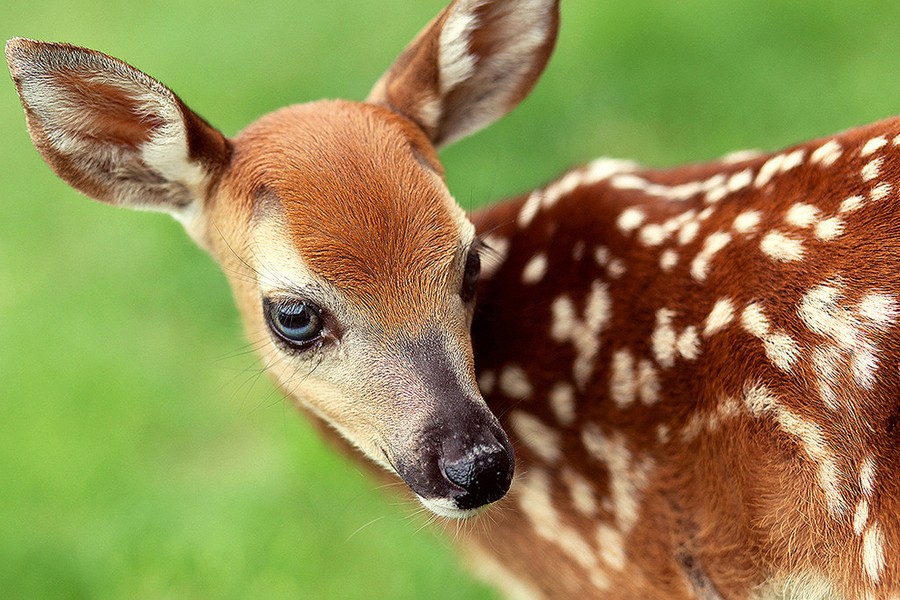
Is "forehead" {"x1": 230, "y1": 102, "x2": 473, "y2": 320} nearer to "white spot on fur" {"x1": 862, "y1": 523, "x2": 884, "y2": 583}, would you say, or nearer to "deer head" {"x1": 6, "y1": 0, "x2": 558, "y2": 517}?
"deer head" {"x1": 6, "y1": 0, "x2": 558, "y2": 517}

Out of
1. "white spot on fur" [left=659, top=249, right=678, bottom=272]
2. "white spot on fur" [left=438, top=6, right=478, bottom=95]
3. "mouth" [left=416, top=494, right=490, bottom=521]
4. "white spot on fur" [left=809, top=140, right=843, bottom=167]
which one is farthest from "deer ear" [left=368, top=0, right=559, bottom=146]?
"mouth" [left=416, top=494, right=490, bottom=521]

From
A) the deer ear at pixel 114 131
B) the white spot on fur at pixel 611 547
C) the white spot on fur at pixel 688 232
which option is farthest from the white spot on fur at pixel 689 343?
the deer ear at pixel 114 131

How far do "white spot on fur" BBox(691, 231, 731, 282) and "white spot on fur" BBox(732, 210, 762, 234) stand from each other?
0.10ft

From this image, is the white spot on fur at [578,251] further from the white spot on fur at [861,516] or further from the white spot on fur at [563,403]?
the white spot on fur at [861,516]

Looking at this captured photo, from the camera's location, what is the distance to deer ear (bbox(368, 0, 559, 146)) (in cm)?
272

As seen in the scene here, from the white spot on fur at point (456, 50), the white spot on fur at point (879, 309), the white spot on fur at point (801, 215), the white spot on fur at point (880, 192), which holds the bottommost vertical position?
the white spot on fur at point (879, 309)

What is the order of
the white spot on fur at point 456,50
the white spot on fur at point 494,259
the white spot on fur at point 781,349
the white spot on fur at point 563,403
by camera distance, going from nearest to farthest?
the white spot on fur at point 781,349, the white spot on fur at point 456,50, the white spot on fur at point 563,403, the white spot on fur at point 494,259

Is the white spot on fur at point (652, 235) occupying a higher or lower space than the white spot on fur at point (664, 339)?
higher

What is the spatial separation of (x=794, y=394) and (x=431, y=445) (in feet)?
2.58

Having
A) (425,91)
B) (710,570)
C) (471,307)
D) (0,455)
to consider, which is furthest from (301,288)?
(0,455)

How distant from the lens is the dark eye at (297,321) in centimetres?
242

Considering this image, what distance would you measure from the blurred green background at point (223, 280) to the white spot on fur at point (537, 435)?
54 centimetres

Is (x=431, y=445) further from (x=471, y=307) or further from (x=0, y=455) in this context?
(x=0, y=455)

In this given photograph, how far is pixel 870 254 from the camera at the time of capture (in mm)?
2209
